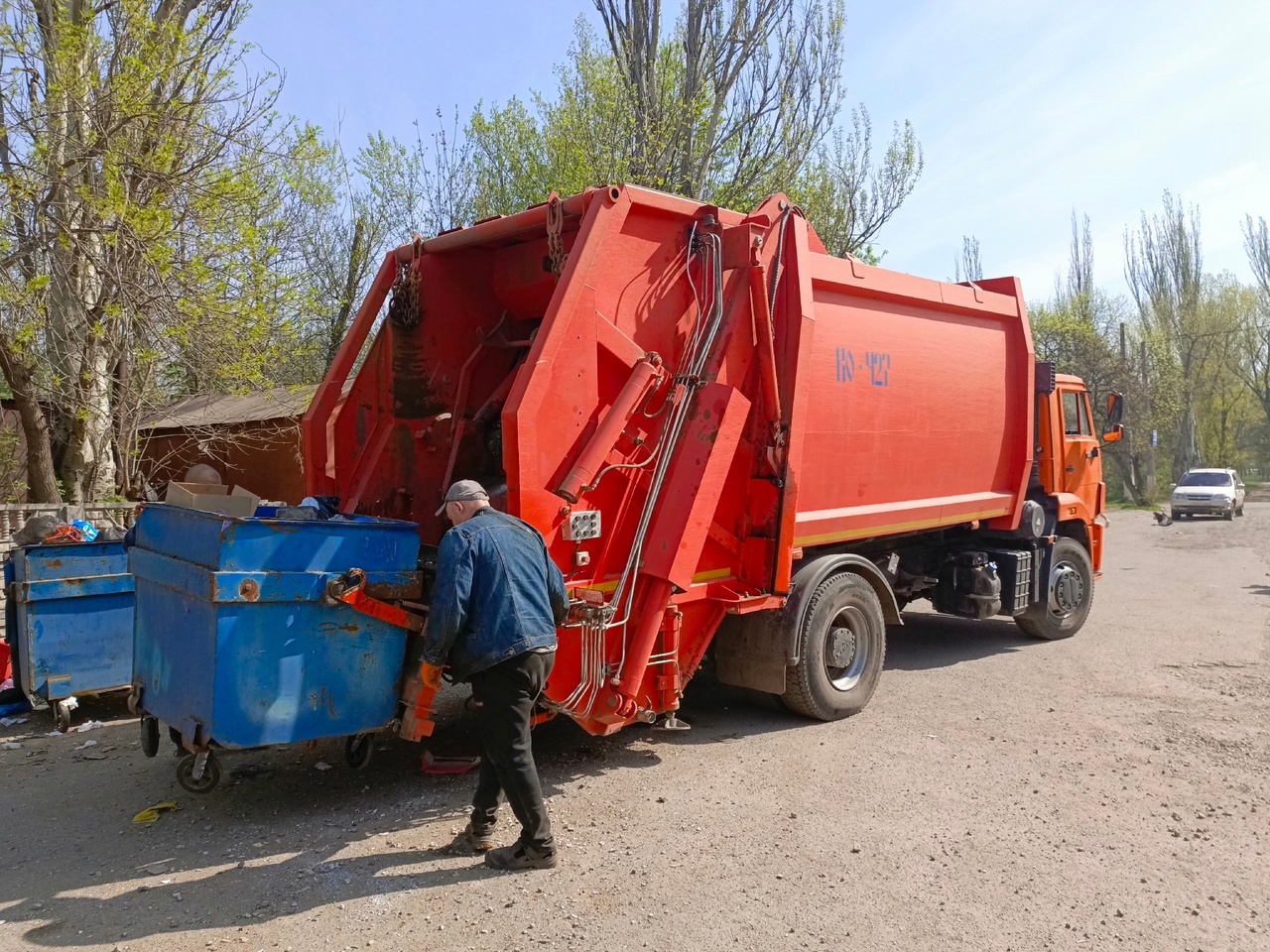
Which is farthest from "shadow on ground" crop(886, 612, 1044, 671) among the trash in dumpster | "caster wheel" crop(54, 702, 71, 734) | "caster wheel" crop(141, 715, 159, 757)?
the trash in dumpster

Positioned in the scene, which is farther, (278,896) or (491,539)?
(491,539)

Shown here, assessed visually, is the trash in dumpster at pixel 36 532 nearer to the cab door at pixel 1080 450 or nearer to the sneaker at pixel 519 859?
the sneaker at pixel 519 859

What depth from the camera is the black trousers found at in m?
3.60

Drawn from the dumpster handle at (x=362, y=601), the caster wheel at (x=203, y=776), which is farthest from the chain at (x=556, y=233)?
the caster wheel at (x=203, y=776)

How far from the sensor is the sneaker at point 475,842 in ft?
12.4

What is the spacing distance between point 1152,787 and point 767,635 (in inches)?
78.3

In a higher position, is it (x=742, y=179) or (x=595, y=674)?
(x=742, y=179)

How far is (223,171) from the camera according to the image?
8.91 metres

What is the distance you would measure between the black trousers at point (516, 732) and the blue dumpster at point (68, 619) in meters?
3.26

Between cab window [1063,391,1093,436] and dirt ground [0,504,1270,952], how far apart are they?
2.82m

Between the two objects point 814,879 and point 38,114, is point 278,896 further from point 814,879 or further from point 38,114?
point 38,114

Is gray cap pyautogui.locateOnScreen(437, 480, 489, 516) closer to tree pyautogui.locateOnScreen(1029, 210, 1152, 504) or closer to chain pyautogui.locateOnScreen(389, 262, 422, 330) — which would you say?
chain pyautogui.locateOnScreen(389, 262, 422, 330)

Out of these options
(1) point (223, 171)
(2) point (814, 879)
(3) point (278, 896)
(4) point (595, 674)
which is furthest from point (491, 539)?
(1) point (223, 171)

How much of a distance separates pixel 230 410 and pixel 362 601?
1457 cm
